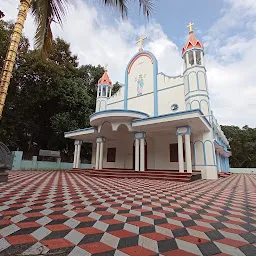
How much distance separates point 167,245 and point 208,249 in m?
0.42

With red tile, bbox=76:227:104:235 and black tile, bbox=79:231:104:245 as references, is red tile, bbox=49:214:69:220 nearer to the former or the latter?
red tile, bbox=76:227:104:235

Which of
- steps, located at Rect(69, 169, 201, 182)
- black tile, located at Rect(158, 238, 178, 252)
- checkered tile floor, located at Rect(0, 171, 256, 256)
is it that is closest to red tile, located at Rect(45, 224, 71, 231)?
checkered tile floor, located at Rect(0, 171, 256, 256)

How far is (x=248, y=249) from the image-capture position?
6.12ft

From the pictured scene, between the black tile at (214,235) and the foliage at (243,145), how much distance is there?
33.4 meters

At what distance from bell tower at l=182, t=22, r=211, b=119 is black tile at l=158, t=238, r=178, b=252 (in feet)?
35.0

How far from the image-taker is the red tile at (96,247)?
5.60 feet

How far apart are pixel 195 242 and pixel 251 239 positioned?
76cm

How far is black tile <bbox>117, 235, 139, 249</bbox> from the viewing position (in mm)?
1851

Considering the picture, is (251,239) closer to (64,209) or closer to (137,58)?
(64,209)

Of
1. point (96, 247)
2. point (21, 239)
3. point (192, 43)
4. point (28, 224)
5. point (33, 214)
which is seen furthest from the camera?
point (192, 43)

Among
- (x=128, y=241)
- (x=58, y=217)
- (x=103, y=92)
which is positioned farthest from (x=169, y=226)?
(x=103, y=92)

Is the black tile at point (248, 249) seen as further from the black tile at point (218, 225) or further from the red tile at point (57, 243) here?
the red tile at point (57, 243)

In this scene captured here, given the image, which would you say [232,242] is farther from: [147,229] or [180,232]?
[147,229]

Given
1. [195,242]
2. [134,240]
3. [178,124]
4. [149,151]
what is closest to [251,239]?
A: [195,242]
